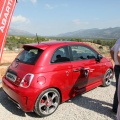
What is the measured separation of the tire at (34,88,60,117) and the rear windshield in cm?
81

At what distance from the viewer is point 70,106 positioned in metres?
5.18

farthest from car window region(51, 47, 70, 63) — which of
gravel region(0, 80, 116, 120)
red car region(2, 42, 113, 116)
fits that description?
gravel region(0, 80, 116, 120)

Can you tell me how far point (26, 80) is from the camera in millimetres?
4379

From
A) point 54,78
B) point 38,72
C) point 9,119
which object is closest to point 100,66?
point 54,78

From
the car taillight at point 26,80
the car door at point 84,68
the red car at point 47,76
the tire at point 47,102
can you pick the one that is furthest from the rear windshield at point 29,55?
the car door at point 84,68

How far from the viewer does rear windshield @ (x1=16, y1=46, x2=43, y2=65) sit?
4.70m

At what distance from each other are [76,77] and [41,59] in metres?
1.23

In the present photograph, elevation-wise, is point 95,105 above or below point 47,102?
below

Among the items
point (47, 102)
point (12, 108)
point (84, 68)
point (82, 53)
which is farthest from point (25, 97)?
point (82, 53)

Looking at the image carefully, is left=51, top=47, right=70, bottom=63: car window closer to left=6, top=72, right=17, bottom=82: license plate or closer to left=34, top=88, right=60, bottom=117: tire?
left=34, top=88, right=60, bottom=117: tire

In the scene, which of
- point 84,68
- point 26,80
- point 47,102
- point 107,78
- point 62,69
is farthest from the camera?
point 107,78

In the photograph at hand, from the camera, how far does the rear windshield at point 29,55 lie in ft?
15.4

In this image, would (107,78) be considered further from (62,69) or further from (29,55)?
(29,55)

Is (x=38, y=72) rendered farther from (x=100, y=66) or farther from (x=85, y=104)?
(x=100, y=66)
